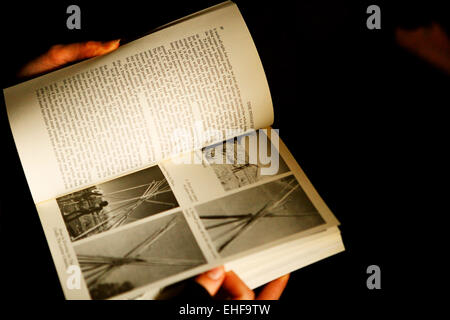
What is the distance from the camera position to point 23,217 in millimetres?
664

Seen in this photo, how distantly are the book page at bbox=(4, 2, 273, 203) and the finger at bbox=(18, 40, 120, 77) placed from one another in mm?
51

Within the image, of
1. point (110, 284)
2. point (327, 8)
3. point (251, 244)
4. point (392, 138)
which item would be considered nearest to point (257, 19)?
point (327, 8)

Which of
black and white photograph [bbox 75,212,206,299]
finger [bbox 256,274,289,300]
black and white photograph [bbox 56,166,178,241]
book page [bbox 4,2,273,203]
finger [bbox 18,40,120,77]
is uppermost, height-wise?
finger [bbox 18,40,120,77]

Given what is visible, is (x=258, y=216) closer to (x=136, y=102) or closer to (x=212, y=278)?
(x=212, y=278)

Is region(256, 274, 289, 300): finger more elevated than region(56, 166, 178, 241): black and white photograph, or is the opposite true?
region(56, 166, 178, 241): black and white photograph

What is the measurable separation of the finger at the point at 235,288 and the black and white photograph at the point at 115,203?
0.16m

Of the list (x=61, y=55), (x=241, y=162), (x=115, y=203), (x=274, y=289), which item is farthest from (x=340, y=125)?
(x=61, y=55)

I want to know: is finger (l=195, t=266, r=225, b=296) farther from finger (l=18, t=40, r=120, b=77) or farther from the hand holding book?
A: finger (l=18, t=40, r=120, b=77)

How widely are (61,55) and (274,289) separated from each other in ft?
1.98

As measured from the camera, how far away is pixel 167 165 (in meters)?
0.67

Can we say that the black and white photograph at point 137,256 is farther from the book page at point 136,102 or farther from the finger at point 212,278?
the book page at point 136,102

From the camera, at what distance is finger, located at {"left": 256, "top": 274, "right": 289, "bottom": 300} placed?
23.7 inches

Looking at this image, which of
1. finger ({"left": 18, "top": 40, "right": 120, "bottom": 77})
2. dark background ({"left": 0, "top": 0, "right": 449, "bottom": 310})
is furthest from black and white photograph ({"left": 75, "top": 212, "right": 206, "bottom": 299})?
finger ({"left": 18, "top": 40, "right": 120, "bottom": 77})
